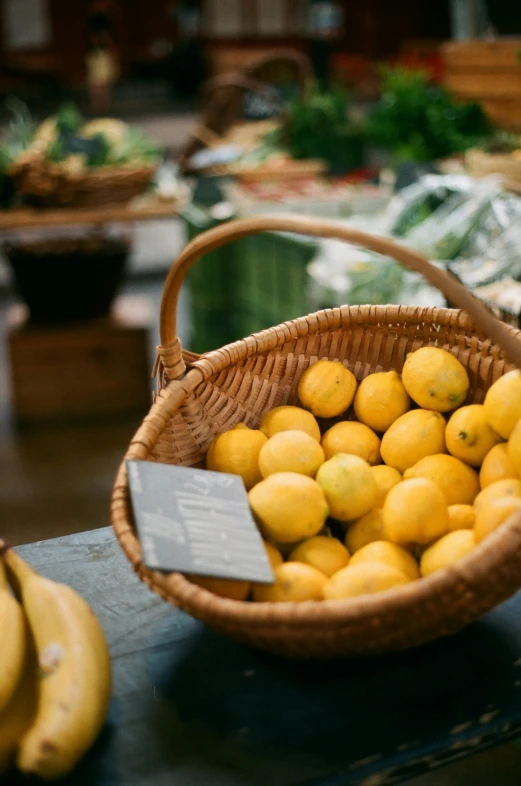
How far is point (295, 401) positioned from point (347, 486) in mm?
296

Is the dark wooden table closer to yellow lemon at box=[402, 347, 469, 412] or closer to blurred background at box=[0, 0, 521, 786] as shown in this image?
yellow lemon at box=[402, 347, 469, 412]

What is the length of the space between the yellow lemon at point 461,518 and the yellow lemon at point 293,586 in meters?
0.18

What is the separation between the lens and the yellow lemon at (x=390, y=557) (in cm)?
100

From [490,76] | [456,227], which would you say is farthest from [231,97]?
[456,227]

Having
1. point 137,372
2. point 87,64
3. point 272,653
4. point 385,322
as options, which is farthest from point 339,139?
point 87,64

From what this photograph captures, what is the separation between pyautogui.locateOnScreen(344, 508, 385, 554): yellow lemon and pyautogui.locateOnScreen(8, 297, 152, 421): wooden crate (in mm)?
2895

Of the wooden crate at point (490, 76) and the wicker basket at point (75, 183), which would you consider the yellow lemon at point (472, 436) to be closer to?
the wicker basket at point (75, 183)

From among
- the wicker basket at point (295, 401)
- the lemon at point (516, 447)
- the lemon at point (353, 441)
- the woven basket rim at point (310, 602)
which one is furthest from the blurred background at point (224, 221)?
the woven basket rim at point (310, 602)

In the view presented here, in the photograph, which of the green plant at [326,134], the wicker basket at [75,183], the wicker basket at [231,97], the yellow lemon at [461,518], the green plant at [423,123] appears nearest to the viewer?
the yellow lemon at [461,518]

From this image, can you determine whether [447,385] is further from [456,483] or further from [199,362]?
[199,362]

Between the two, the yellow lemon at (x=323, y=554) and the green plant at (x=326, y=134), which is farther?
the green plant at (x=326, y=134)

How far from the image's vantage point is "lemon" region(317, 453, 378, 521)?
1078 mm

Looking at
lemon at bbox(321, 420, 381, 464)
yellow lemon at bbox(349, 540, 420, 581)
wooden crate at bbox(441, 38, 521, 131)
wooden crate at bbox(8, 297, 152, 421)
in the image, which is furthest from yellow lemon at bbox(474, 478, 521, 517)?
wooden crate at bbox(441, 38, 521, 131)

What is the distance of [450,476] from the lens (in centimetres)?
113
